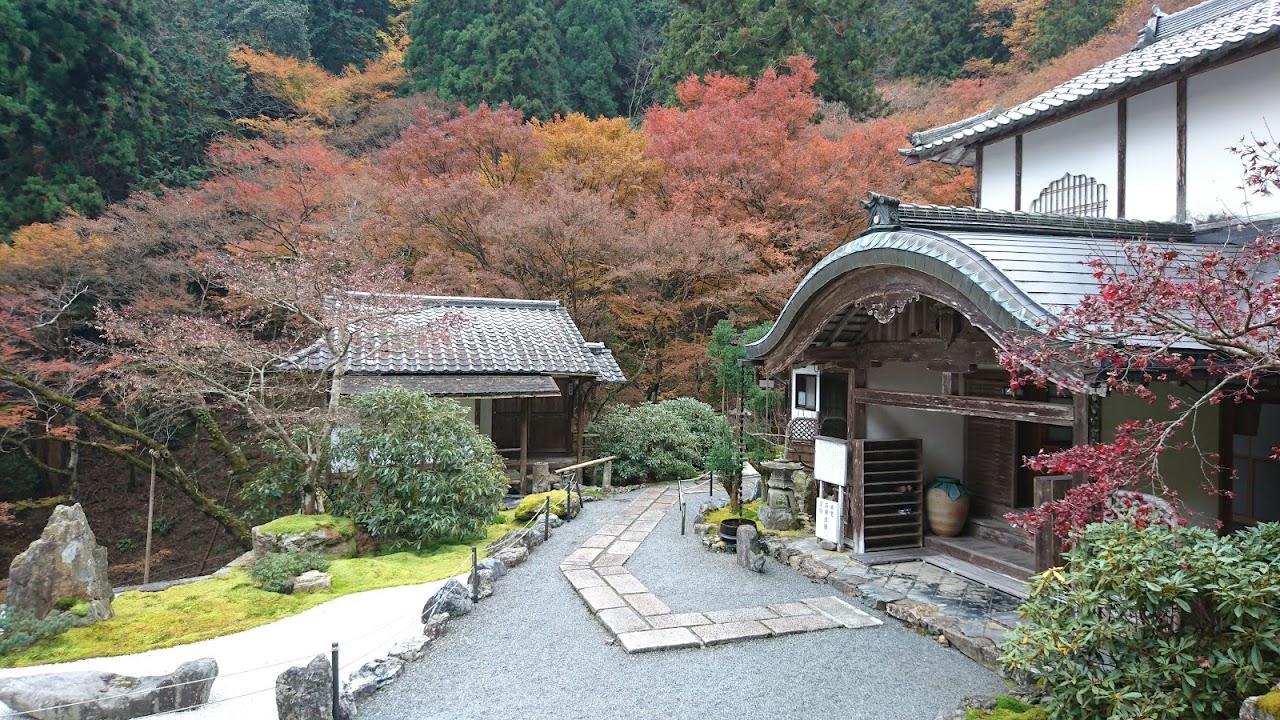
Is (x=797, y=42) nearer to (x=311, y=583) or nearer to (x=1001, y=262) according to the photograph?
(x=1001, y=262)

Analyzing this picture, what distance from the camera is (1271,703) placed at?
350 centimetres

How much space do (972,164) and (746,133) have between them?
888cm

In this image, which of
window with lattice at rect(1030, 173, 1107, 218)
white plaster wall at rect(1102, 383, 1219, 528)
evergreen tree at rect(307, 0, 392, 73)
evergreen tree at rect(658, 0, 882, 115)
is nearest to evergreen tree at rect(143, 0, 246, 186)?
evergreen tree at rect(307, 0, 392, 73)

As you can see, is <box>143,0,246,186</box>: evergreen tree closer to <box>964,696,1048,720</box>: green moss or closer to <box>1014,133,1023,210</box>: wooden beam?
<box>1014,133,1023,210</box>: wooden beam

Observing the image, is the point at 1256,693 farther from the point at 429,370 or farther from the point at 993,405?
the point at 429,370

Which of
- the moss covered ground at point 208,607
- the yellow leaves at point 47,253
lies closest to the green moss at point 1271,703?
the moss covered ground at point 208,607

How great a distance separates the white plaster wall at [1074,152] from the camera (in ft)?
29.9

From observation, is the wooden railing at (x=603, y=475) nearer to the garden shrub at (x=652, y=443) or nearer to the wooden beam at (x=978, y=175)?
the garden shrub at (x=652, y=443)

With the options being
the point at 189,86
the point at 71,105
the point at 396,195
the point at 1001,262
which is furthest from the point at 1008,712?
the point at 189,86

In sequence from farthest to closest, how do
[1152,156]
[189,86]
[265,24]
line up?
[265,24], [189,86], [1152,156]

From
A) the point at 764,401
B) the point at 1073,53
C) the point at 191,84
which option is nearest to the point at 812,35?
the point at 1073,53

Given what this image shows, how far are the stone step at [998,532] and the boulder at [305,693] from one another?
7637 millimetres

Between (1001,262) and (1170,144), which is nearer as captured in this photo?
(1001,262)

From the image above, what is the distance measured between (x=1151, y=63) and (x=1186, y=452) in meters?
4.52
